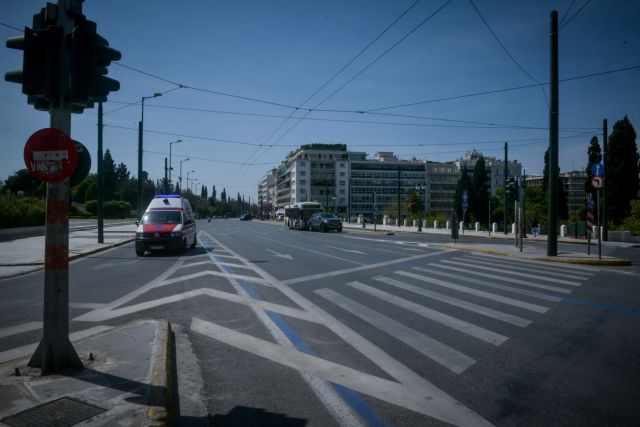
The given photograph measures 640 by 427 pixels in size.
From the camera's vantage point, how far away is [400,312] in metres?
7.05

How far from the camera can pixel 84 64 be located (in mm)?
4414

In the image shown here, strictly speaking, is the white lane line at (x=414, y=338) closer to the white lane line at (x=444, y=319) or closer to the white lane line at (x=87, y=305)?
the white lane line at (x=444, y=319)

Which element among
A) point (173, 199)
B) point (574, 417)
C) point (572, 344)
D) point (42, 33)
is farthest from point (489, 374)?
point (173, 199)

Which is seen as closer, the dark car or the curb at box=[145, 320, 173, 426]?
the curb at box=[145, 320, 173, 426]

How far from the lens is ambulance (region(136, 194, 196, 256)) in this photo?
1672 cm

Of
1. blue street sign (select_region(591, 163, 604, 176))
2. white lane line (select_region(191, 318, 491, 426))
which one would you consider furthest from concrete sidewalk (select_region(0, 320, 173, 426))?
blue street sign (select_region(591, 163, 604, 176))

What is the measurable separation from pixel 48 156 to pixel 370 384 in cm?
377

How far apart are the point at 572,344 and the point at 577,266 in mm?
10414

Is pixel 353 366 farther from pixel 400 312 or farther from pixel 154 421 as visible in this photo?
pixel 400 312

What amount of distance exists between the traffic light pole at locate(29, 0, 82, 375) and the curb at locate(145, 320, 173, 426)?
77 centimetres

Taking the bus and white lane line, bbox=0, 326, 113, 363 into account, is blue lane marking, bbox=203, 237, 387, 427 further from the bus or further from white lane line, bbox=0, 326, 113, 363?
the bus

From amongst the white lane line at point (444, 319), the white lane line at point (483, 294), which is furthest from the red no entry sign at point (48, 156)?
the white lane line at point (483, 294)

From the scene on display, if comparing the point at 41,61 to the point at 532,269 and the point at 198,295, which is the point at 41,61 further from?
the point at 532,269

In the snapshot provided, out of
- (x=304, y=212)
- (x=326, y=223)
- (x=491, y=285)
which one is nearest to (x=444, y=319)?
(x=491, y=285)
